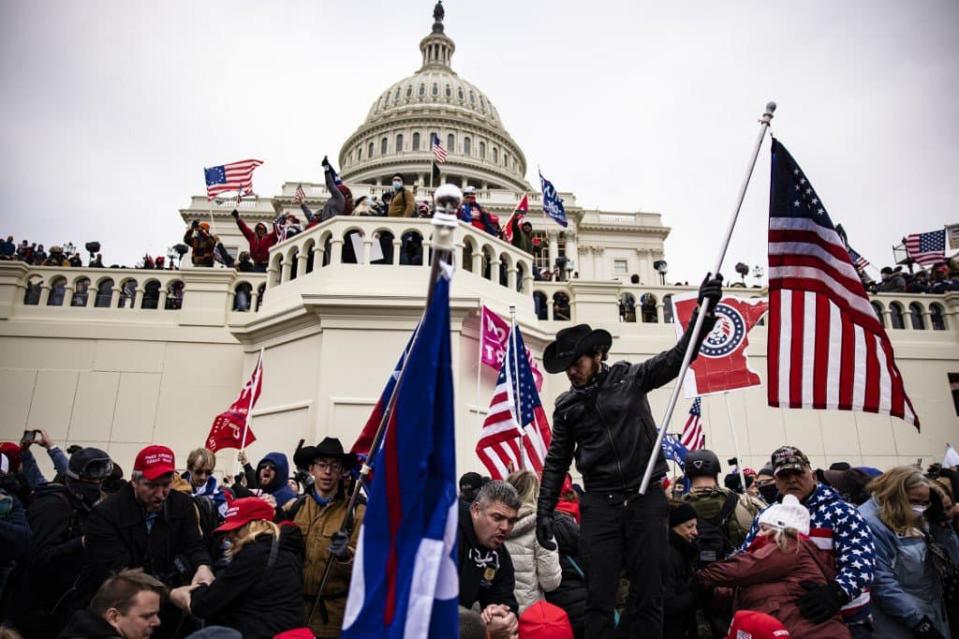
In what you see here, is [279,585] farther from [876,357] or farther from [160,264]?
[160,264]

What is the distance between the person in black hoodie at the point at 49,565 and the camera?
4418 millimetres

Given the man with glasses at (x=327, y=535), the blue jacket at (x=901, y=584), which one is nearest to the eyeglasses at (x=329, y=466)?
the man with glasses at (x=327, y=535)

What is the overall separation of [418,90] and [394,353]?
7380cm

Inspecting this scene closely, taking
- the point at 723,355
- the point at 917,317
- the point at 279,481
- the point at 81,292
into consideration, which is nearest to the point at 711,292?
the point at 279,481

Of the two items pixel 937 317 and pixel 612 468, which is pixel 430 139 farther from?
pixel 612 468

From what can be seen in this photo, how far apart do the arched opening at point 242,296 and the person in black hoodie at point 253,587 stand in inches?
416

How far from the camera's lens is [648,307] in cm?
1480

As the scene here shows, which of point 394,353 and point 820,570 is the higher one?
point 394,353

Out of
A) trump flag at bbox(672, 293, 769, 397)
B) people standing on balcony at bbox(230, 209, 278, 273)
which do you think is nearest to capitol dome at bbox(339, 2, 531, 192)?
people standing on balcony at bbox(230, 209, 278, 273)

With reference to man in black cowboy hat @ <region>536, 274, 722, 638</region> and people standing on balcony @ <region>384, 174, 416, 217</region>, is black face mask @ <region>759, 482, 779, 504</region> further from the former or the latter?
people standing on balcony @ <region>384, 174, 416, 217</region>

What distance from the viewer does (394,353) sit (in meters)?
11.0

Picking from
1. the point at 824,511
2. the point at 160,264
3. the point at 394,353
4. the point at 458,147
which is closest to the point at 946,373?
the point at 394,353

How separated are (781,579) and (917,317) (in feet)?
46.8

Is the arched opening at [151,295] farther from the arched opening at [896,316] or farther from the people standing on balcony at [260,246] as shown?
the arched opening at [896,316]
